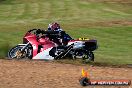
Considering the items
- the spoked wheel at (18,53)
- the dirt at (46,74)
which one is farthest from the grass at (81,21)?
the dirt at (46,74)

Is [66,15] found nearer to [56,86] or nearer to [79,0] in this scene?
[79,0]

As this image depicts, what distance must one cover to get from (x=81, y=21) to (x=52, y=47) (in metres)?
25.2

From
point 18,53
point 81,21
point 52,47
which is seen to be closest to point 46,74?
point 18,53

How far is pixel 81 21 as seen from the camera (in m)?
43.2

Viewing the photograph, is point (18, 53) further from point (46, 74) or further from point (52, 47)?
point (46, 74)

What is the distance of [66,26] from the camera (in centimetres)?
3916

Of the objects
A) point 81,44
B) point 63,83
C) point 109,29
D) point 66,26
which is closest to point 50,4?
point 66,26

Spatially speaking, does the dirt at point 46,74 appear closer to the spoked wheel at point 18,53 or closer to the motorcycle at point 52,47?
the spoked wheel at point 18,53

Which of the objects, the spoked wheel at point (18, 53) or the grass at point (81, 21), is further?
the grass at point (81, 21)

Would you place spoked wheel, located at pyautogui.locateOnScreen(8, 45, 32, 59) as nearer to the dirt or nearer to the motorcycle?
the motorcycle

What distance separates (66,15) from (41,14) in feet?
10.6

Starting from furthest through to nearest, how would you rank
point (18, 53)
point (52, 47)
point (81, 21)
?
point (81, 21) → point (52, 47) → point (18, 53)

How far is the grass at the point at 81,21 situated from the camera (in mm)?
25516

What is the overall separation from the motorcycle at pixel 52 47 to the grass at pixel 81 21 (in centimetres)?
82
